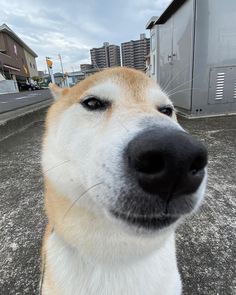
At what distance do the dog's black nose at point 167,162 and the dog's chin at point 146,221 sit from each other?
11 centimetres

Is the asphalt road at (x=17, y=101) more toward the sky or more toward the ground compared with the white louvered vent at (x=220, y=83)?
more toward the ground

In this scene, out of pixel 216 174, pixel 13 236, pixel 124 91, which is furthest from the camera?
Answer: pixel 216 174

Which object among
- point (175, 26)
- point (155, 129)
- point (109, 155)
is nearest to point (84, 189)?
point (109, 155)

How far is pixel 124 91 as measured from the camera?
1.26m

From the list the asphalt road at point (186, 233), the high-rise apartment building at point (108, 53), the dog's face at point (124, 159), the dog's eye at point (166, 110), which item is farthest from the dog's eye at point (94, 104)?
the high-rise apartment building at point (108, 53)

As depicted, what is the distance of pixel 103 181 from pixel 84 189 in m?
0.22

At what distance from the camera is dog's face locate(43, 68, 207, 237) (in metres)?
0.65

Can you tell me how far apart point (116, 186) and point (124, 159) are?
9 centimetres

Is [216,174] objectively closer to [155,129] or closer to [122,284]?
[122,284]

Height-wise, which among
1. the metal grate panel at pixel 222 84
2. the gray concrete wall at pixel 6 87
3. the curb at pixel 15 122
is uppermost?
the metal grate panel at pixel 222 84

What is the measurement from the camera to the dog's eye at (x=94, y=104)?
1221 millimetres

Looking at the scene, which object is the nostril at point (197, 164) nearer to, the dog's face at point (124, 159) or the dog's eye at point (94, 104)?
the dog's face at point (124, 159)

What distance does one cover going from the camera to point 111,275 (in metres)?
1.06

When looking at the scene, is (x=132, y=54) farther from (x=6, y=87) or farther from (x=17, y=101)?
(x=6, y=87)
